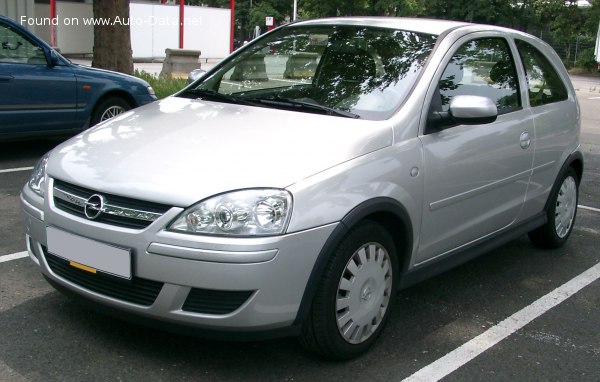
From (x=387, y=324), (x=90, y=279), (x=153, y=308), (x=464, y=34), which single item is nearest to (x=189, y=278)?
(x=153, y=308)

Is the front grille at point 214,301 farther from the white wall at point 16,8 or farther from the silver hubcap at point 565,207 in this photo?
the white wall at point 16,8

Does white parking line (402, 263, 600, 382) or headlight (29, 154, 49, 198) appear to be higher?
headlight (29, 154, 49, 198)

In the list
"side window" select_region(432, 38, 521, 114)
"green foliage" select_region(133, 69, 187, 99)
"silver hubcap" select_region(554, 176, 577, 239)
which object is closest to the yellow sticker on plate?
"side window" select_region(432, 38, 521, 114)

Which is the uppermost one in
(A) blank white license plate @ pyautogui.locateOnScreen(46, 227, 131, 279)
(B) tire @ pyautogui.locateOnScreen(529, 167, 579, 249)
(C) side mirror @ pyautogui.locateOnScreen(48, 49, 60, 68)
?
(C) side mirror @ pyautogui.locateOnScreen(48, 49, 60, 68)

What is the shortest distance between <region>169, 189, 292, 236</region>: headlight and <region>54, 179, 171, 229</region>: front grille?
12 centimetres

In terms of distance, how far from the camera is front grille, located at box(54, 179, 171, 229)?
298 centimetres

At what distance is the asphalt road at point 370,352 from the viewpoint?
328 centimetres

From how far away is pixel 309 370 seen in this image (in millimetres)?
3340

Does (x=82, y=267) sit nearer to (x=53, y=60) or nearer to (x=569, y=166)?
(x=569, y=166)

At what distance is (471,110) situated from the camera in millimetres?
3756

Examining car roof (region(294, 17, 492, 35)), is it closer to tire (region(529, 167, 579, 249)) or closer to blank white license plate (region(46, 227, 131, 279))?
tire (region(529, 167, 579, 249))

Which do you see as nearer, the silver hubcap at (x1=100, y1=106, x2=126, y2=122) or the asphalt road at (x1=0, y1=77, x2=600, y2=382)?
the asphalt road at (x1=0, y1=77, x2=600, y2=382)

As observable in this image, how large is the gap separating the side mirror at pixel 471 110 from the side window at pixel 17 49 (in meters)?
5.46

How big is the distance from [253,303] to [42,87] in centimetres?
569
